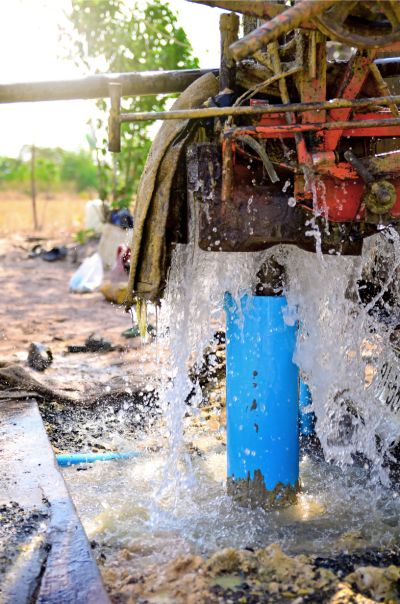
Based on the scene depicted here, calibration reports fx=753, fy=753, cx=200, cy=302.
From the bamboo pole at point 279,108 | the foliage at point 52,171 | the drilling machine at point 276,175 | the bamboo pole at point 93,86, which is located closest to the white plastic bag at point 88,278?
the bamboo pole at point 93,86

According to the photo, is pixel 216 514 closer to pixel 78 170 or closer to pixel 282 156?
pixel 282 156

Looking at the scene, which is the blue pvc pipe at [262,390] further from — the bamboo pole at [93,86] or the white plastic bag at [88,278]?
the white plastic bag at [88,278]

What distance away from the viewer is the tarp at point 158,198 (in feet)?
9.24

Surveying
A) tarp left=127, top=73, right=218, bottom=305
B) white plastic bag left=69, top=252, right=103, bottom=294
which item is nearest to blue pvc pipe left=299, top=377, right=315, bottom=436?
tarp left=127, top=73, right=218, bottom=305

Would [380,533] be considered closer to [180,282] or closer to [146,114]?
[180,282]

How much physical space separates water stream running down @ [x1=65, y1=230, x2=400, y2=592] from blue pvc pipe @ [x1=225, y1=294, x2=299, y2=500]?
0.23 feet

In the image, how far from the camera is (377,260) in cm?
338

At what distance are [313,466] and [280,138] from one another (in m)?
1.69

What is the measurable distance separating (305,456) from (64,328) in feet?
11.3

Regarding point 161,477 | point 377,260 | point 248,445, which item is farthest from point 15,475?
point 377,260

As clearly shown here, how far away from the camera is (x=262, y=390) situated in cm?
292

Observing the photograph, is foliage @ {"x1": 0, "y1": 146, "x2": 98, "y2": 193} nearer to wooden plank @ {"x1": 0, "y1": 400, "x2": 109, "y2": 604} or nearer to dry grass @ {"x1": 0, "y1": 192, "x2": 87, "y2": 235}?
dry grass @ {"x1": 0, "y1": 192, "x2": 87, "y2": 235}

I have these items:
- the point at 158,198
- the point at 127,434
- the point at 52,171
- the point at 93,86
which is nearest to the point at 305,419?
the point at 127,434

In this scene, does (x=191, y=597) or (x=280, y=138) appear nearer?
(x=191, y=597)
